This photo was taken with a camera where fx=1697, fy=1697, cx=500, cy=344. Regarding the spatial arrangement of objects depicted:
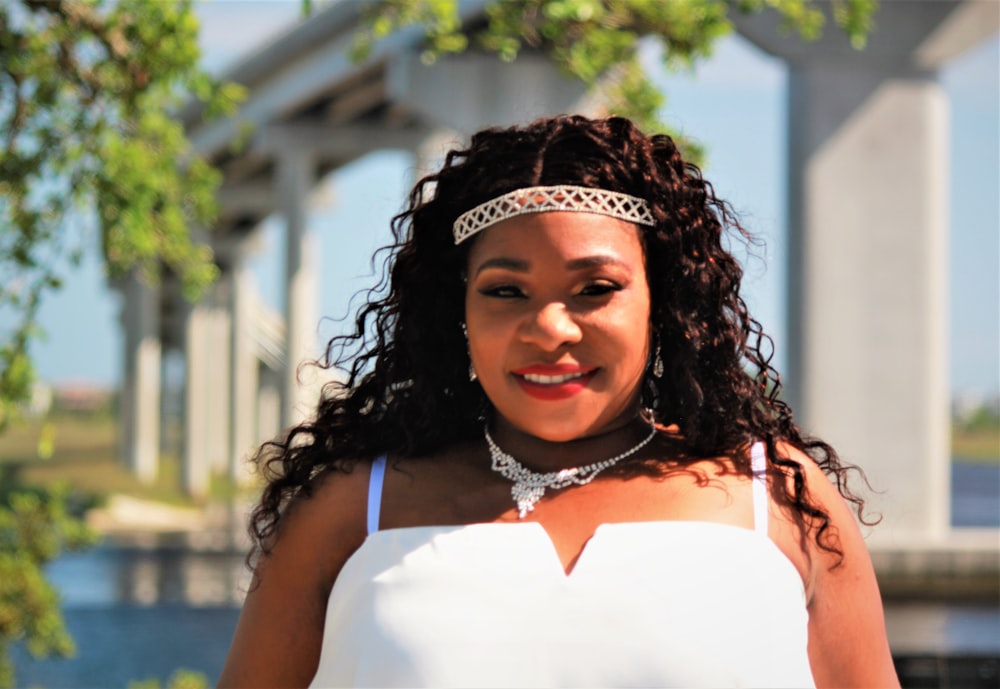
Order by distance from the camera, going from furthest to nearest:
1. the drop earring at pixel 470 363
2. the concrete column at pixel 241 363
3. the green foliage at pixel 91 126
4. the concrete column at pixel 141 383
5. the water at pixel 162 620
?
the concrete column at pixel 241 363, the concrete column at pixel 141 383, the water at pixel 162 620, the green foliage at pixel 91 126, the drop earring at pixel 470 363

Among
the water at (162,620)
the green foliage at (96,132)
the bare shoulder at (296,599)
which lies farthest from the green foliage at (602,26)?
the bare shoulder at (296,599)

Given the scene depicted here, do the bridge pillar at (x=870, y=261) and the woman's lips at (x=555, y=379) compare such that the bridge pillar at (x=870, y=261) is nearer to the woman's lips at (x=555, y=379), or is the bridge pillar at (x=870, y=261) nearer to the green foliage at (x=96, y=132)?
the green foliage at (x=96, y=132)

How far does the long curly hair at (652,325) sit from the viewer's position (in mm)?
2348

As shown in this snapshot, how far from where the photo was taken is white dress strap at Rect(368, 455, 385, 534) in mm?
2293

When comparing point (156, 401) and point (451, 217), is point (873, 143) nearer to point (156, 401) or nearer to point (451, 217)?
point (451, 217)

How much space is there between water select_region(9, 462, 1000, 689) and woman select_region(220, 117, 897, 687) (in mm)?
6648

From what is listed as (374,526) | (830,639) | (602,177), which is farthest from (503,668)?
(602,177)

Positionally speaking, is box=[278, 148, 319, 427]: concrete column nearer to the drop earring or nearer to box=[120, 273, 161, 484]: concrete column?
box=[120, 273, 161, 484]: concrete column

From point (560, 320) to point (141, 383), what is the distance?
46.0 metres

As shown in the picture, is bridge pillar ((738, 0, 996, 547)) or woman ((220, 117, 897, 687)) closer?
woman ((220, 117, 897, 687))

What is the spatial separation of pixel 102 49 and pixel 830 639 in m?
4.35

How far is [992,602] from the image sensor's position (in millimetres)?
18000

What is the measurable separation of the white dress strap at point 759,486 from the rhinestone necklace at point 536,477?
0.50 feet

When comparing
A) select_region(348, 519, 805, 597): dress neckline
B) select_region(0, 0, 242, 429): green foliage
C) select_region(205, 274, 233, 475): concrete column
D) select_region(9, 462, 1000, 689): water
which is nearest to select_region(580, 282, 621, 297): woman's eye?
select_region(348, 519, 805, 597): dress neckline
